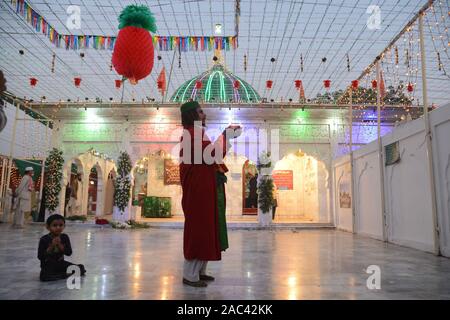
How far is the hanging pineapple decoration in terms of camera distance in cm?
389

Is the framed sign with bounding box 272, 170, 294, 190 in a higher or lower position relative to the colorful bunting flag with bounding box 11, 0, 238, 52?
lower

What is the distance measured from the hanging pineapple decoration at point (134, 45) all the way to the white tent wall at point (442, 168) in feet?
13.5

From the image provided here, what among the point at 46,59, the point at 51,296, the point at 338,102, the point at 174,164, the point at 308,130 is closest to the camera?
the point at 51,296

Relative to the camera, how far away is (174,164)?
42.5 feet

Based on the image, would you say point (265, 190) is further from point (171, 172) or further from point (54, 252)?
point (54, 252)

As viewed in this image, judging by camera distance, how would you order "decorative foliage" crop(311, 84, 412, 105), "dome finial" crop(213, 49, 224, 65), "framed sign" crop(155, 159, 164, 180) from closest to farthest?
"dome finial" crop(213, 49, 224, 65) < "decorative foliage" crop(311, 84, 412, 105) < "framed sign" crop(155, 159, 164, 180)

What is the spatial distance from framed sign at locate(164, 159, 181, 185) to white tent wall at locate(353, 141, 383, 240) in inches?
282

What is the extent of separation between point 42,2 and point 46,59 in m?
2.34

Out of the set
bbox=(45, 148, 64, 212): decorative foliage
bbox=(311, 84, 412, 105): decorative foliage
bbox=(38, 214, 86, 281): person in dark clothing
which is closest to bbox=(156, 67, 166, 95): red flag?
bbox=(45, 148, 64, 212): decorative foliage

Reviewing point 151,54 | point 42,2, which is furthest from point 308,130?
point 42,2

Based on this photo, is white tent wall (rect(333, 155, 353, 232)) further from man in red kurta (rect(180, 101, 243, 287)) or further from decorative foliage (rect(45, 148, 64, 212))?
decorative foliage (rect(45, 148, 64, 212))

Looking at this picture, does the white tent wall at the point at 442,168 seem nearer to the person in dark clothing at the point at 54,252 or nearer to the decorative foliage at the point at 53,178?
the person in dark clothing at the point at 54,252

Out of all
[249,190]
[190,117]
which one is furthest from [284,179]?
[190,117]

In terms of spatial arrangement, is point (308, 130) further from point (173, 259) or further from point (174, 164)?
point (173, 259)
